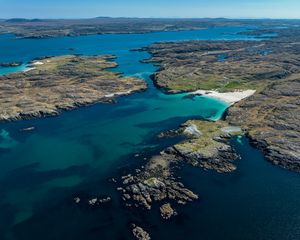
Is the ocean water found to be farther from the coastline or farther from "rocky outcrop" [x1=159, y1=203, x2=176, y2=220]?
the coastline

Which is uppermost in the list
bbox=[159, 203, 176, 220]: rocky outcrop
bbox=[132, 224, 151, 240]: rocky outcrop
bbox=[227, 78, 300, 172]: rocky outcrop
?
bbox=[132, 224, 151, 240]: rocky outcrop

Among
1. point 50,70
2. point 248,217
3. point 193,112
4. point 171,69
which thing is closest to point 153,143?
point 193,112

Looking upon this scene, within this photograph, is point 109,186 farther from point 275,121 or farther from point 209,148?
point 275,121

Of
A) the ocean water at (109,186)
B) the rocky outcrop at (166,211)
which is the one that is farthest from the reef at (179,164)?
the ocean water at (109,186)

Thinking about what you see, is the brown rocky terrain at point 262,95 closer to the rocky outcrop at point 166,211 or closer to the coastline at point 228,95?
the coastline at point 228,95

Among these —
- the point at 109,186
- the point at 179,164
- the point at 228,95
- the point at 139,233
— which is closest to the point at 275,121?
the point at 228,95

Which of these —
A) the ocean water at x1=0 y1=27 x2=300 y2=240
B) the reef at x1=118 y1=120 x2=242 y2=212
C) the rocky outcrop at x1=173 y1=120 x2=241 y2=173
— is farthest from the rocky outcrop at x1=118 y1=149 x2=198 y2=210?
the rocky outcrop at x1=173 y1=120 x2=241 y2=173

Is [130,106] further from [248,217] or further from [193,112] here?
[248,217]
